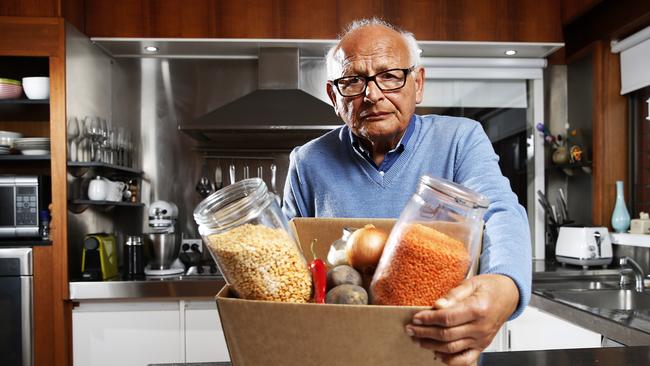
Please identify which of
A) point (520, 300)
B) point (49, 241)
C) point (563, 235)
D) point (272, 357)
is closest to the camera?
point (272, 357)

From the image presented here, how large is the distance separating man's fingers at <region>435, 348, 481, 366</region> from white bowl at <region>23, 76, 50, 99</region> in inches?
104

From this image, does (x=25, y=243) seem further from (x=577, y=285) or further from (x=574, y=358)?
(x=577, y=285)

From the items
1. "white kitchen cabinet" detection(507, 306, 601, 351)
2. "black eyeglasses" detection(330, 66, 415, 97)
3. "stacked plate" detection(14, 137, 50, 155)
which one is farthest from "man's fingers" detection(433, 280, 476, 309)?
"stacked plate" detection(14, 137, 50, 155)

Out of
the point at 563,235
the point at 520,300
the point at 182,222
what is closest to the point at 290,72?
the point at 182,222

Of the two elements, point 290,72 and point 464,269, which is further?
point 290,72

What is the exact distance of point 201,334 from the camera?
2459 millimetres

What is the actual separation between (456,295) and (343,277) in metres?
0.10

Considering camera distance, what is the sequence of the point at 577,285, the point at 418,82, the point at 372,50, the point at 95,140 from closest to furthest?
the point at 372,50 < the point at 418,82 < the point at 577,285 < the point at 95,140

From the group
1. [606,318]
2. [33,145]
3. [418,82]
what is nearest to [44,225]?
[33,145]

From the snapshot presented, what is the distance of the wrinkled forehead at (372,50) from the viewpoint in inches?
35.6

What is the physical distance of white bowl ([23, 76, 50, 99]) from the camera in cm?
253

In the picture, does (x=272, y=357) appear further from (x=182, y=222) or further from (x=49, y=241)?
(x=182, y=222)

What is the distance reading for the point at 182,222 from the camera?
3094 mm

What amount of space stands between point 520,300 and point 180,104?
283cm
